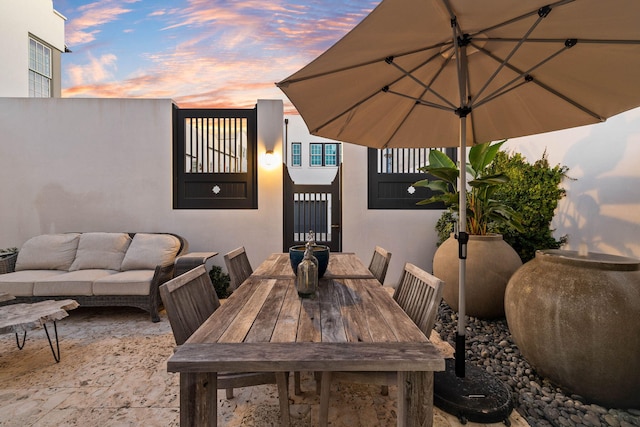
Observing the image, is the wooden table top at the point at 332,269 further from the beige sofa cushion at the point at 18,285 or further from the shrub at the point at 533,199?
the beige sofa cushion at the point at 18,285

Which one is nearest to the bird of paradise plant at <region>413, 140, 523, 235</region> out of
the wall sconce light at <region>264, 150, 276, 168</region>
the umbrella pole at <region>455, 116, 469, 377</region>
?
the umbrella pole at <region>455, 116, 469, 377</region>

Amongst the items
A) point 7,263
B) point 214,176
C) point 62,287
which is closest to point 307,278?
point 62,287

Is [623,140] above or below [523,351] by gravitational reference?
above

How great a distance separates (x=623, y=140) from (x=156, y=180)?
6024 millimetres

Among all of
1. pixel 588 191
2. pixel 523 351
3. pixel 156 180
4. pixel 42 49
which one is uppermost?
pixel 42 49

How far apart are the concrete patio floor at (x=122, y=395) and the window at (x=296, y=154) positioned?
32.5 feet

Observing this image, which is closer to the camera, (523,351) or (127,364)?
(523,351)

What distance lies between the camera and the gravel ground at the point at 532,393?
179 centimetres

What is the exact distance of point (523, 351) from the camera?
2.21m

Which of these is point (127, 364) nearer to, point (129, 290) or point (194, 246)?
point (129, 290)

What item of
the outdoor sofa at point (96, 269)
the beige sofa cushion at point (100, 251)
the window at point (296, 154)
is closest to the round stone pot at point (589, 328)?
the outdoor sofa at point (96, 269)

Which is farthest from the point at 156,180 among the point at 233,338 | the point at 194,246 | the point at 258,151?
the point at 233,338

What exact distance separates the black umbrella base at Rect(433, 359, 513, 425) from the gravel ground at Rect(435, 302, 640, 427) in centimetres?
17

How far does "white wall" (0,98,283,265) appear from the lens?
4.77 meters
